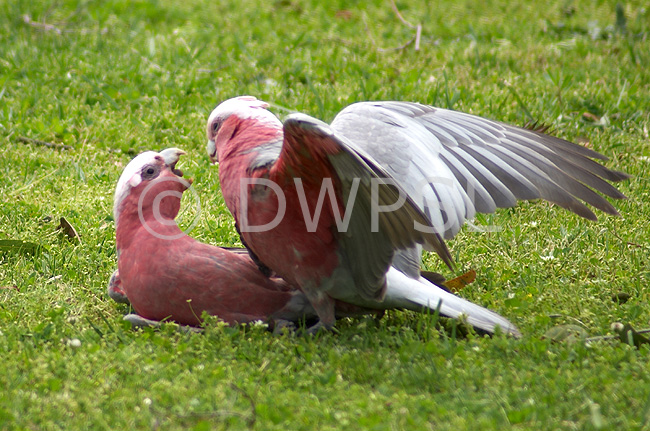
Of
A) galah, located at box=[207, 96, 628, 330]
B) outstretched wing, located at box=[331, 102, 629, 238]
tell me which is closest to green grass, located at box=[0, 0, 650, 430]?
galah, located at box=[207, 96, 628, 330]

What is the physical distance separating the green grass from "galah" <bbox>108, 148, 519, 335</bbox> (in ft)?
0.36

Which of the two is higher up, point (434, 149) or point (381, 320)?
point (434, 149)

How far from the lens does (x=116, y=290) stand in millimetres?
3094

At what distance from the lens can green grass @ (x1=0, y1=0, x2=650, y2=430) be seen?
2.29 metres

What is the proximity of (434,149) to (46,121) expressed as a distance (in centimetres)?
279

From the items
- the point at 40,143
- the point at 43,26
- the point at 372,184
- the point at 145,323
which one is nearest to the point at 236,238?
the point at 145,323

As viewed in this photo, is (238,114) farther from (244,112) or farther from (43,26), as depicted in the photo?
(43,26)

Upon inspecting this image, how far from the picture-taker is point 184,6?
7.01 m

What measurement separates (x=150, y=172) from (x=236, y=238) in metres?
0.89

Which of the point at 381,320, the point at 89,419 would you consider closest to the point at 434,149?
the point at 381,320

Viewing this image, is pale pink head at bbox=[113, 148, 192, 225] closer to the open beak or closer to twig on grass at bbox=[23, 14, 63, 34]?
the open beak

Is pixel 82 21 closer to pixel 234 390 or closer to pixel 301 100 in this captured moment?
pixel 301 100

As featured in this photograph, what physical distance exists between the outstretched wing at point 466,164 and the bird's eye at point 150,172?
76cm

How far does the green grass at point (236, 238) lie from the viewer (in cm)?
229
